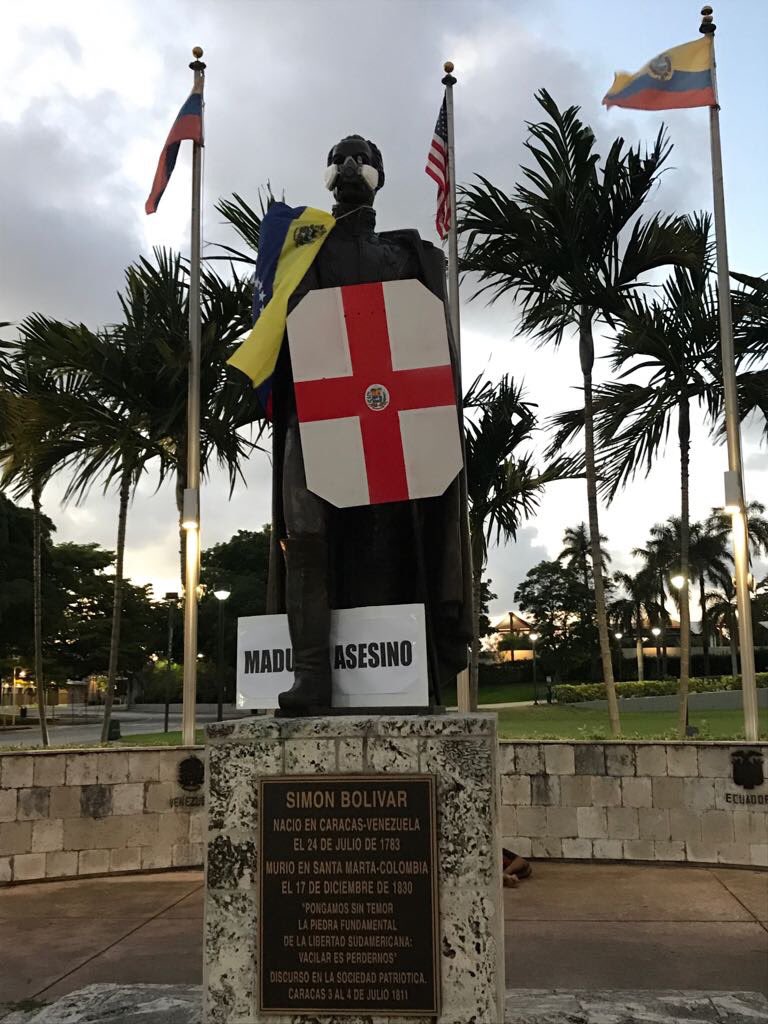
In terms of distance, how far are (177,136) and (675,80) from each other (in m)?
4.78

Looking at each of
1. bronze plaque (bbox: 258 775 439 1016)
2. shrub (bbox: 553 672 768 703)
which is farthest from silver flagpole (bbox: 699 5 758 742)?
shrub (bbox: 553 672 768 703)

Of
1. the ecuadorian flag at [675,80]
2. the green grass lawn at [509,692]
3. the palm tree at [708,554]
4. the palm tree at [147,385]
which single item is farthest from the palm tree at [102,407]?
the palm tree at [708,554]

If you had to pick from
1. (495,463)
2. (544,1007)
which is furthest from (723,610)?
(544,1007)

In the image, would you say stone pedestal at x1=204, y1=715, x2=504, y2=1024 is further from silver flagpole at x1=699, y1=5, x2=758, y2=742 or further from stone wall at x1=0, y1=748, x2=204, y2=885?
silver flagpole at x1=699, y1=5, x2=758, y2=742

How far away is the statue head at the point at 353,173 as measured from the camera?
3.07m

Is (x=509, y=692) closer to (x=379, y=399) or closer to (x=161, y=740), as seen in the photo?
(x=161, y=740)

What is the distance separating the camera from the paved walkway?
166 inches

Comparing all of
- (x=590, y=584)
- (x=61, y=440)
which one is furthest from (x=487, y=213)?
(x=590, y=584)

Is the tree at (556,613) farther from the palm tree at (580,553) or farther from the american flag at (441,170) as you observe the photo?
the american flag at (441,170)

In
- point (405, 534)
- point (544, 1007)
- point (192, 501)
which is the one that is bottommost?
point (544, 1007)

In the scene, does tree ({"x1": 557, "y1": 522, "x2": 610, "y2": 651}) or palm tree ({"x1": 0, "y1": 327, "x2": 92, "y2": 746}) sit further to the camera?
tree ({"x1": 557, "y1": 522, "x2": 610, "y2": 651})

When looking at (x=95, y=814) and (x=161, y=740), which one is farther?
(x=161, y=740)

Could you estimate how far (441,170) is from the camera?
29.5ft

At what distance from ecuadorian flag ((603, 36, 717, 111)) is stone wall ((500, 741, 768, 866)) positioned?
576 cm
